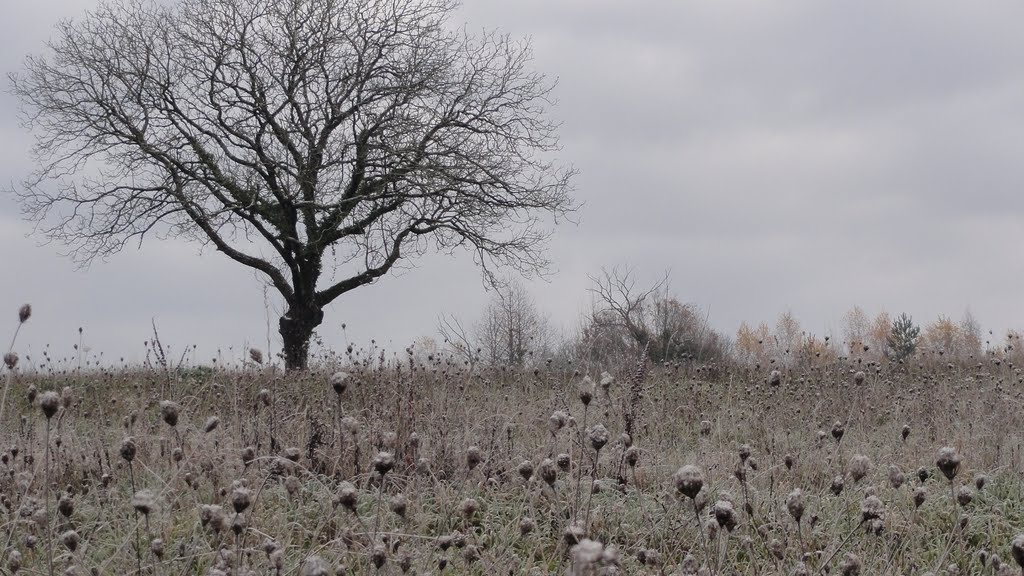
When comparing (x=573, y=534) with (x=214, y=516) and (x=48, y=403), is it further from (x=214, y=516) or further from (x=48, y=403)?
(x=48, y=403)

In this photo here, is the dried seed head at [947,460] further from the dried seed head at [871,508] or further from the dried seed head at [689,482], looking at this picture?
the dried seed head at [689,482]

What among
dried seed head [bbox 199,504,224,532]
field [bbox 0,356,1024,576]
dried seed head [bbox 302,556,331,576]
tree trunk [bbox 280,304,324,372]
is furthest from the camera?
tree trunk [bbox 280,304,324,372]

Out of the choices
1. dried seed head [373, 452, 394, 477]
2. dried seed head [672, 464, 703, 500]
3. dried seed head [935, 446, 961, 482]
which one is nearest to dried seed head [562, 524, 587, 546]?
dried seed head [672, 464, 703, 500]

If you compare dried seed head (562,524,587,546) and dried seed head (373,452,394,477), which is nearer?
dried seed head (562,524,587,546)

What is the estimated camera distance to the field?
2614mm

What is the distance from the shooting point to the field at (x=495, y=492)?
261 cm

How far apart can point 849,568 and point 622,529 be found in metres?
1.91

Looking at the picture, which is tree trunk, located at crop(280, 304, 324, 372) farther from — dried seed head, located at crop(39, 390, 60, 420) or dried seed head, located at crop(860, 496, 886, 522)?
dried seed head, located at crop(860, 496, 886, 522)

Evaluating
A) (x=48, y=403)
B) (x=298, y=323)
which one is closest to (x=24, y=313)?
(x=48, y=403)

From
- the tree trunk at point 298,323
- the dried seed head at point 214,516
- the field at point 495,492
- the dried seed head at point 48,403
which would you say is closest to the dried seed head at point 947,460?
the field at point 495,492

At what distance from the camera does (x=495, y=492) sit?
4.59 meters

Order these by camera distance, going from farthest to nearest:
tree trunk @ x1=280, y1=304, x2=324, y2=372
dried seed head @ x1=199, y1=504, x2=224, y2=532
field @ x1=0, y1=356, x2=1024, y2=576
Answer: tree trunk @ x1=280, y1=304, x2=324, y2=372, field @ x1=0, y1=356, x2=1024, y2=576, dried seed head @ x1=199, y1=504, x2=224, y2=532

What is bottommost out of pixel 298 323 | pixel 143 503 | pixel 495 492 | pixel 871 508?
pixel 495 492

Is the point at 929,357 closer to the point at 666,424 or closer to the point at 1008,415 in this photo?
the point at 1008,415
